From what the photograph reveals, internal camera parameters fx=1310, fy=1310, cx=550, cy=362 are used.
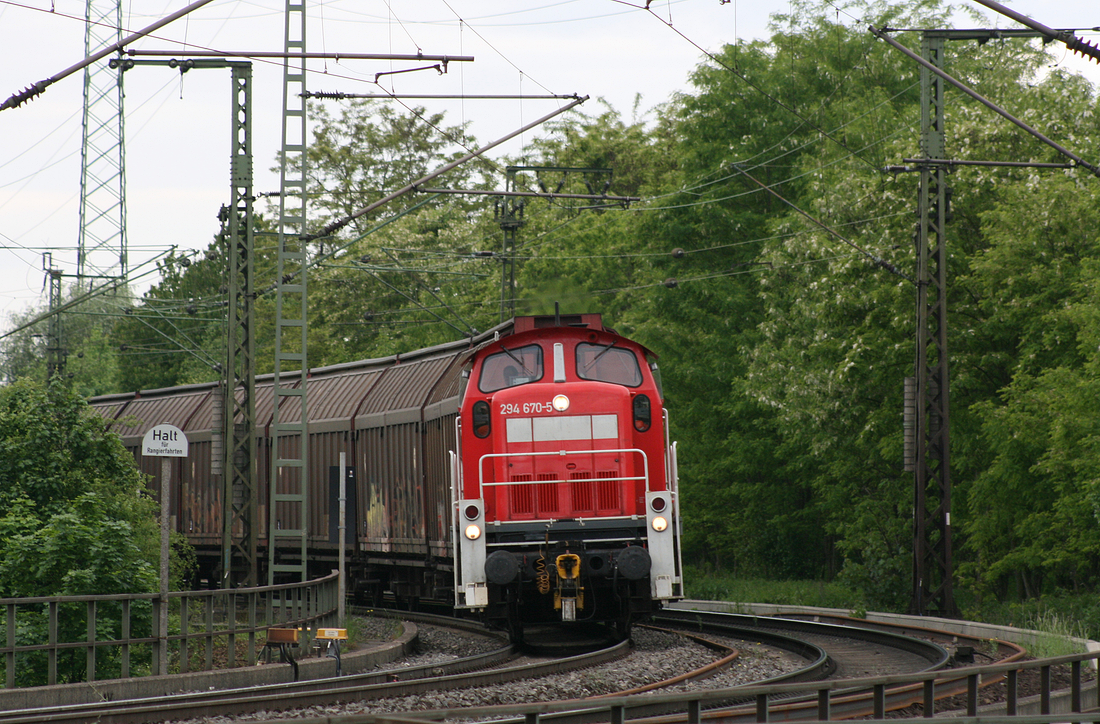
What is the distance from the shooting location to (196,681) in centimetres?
1295

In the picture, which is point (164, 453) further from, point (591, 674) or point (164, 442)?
point (591, 674)

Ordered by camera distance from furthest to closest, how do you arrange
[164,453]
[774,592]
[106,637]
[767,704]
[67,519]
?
[774,592]
[67,519]
[106,637]
[164,453]
[767,704]

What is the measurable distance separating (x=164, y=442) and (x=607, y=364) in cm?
581

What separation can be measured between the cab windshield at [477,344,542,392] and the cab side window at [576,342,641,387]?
0.52 m

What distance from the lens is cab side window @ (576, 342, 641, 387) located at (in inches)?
623

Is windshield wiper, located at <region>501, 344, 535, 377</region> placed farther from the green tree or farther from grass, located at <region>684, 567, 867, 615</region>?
grass, located at <region>684, 567, 867, 615</region>

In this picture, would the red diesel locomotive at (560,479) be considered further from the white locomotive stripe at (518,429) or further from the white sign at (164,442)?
the white sign at (164,442)

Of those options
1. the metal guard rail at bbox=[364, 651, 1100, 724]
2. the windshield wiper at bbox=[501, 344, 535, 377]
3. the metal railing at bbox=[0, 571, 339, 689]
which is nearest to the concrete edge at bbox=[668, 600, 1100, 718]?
the metal guard rail at bbox=[364, 651, 1100, 724]

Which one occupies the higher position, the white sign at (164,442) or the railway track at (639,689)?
the white sign at (164,442)

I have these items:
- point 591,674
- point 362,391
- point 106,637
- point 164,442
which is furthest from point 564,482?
point 362,391

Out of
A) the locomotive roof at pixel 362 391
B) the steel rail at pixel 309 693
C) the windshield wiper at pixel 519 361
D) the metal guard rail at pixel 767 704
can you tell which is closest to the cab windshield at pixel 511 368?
the windshield wiper at pixel 519 361

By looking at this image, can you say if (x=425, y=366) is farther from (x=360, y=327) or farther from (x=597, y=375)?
(x=360, y=327)

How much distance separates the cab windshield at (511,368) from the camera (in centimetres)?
1580

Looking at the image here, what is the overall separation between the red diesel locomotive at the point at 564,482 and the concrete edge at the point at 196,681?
4.80 feet
